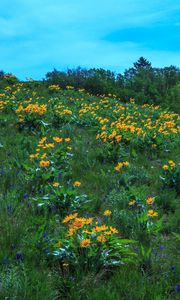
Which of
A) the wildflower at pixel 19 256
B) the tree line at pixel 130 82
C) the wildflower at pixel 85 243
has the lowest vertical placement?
the wildflower at pixel 19 256

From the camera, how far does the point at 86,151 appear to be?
8883 millimetres

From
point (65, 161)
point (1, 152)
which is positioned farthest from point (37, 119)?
point (65, 161)

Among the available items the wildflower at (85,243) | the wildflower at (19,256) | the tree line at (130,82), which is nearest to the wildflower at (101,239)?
the wildflower at (85,243)

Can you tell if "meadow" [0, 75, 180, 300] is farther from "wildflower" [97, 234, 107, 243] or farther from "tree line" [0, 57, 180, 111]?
"tree line" [0, 57, 180, 111]

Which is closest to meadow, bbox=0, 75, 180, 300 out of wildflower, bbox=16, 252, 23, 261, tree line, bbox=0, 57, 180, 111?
wildflower, bbox=16, 252, 23, 261

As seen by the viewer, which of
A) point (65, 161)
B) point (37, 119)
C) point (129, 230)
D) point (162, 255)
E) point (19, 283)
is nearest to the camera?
point (19, 283)

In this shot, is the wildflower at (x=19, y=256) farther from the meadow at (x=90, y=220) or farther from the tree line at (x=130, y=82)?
the tree line at (x=130, y=82)

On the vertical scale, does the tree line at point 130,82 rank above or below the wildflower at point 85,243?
above

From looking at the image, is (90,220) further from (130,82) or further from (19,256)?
(130,82)

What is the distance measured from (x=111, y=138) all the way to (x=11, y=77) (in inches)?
554

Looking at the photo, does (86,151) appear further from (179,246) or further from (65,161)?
(179,246)

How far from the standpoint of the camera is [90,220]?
13.9 feet

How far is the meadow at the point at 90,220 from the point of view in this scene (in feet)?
12.4

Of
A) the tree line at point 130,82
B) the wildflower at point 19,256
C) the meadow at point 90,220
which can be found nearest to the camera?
the meadow at point 90,220
